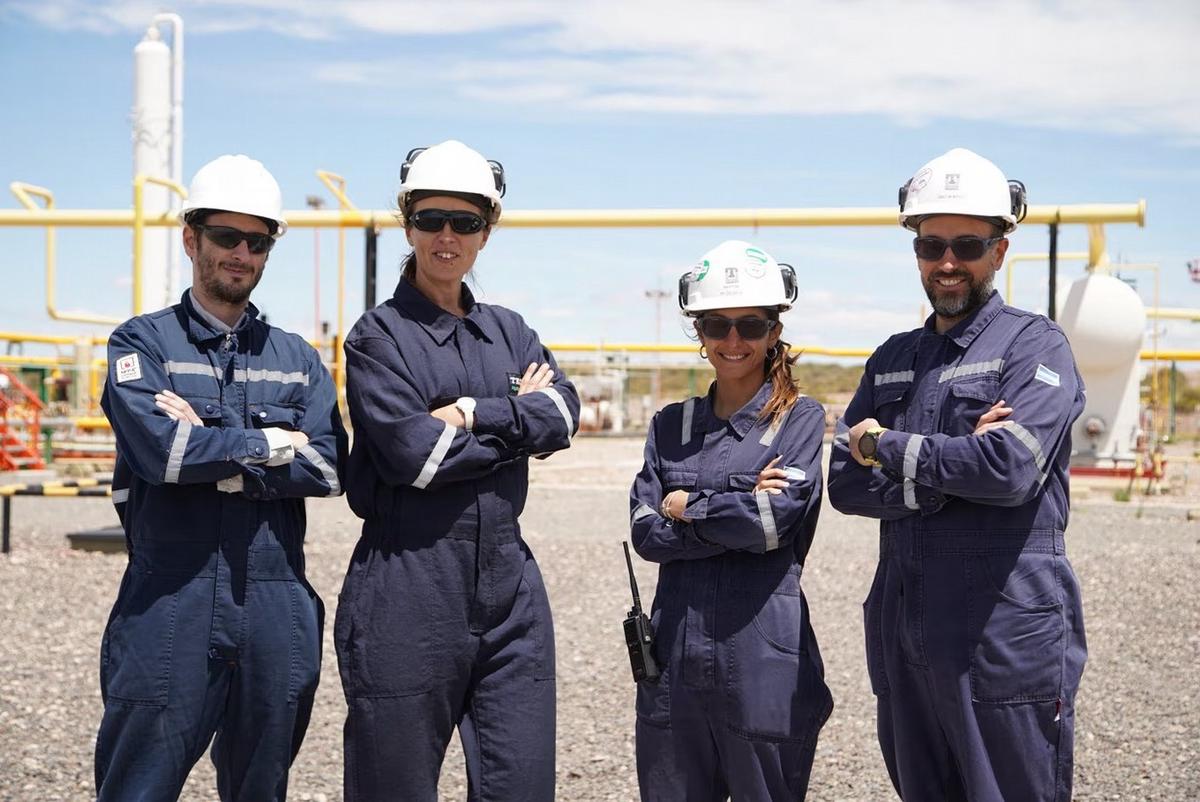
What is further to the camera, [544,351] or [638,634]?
[544,351]

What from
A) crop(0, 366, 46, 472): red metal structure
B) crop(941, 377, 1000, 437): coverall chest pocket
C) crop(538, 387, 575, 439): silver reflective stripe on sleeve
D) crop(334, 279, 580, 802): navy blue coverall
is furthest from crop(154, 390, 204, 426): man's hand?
crop(0, 366, 46, 472): red metal structure

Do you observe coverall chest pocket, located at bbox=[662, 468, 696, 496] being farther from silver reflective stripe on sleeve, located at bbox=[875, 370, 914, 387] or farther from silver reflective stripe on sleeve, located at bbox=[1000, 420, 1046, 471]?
silver reflective stripe on sleeve, located at bbox=[1000, 420, 1046, 471]

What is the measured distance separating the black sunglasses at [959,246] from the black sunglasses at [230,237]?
1.78 meters

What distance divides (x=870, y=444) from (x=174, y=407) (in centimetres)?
179

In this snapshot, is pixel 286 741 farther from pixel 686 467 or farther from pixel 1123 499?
pixel 1123 499

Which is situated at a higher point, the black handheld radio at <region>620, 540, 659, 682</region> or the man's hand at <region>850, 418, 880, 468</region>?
the man's hand at <region>850, 418, 880, 468</region>

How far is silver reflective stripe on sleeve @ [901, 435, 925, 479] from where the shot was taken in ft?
10.2

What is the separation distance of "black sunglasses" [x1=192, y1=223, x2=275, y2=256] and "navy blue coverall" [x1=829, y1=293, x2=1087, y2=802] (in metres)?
1.69

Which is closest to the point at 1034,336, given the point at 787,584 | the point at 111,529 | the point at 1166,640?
the point at 787,584

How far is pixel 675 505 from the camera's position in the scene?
133 inches

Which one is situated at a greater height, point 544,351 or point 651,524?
point 544,351

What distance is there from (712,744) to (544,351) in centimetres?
120

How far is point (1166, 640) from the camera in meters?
6.93

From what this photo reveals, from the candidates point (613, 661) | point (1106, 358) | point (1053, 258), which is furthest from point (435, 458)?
point (1106, 358)
